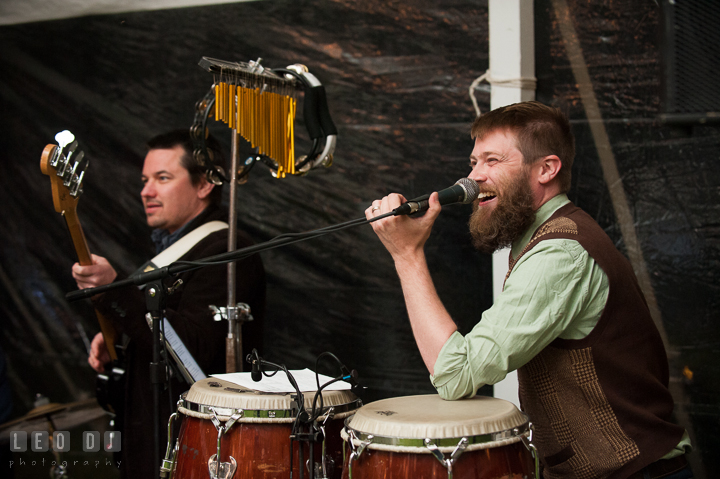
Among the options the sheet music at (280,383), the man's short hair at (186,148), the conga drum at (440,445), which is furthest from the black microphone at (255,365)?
the man's short hair at (186,148)

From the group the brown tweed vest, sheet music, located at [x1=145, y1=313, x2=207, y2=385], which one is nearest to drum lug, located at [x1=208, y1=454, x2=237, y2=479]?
sheet music, located at [x1=145, y1=313, x2=207, y2=385]

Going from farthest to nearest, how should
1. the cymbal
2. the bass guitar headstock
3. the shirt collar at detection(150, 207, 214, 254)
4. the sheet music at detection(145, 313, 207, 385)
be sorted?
1. the cymbal
2. the shirt collar at detection(150, 207, 214, 254)
3. the bass guitar headstock
4. the sheet music at detection(145, 313, 207, 385)

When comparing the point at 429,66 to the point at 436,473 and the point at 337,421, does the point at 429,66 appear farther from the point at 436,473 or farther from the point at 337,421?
the point at 436,473

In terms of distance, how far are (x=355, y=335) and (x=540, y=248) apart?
5.00 feet

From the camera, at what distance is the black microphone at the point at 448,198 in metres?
1.58

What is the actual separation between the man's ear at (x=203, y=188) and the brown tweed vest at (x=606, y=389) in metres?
1.75

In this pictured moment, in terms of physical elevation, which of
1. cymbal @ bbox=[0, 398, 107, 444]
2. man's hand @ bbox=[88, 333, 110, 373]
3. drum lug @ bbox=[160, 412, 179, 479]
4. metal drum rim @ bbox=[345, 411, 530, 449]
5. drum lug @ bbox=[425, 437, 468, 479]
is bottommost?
cymbal @ bbox=[0, 398, 107, 444]

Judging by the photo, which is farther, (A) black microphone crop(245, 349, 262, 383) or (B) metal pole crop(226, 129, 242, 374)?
(B) metal pole crop(226, 129, 242, 374)

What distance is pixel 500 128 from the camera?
192 centimetres

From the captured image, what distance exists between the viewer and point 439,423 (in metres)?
1.40

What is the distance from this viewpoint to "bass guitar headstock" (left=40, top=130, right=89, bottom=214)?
2316mm

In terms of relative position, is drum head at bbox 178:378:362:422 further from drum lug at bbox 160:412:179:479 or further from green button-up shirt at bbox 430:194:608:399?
green button-up shirt at bbox 430:194:608:399

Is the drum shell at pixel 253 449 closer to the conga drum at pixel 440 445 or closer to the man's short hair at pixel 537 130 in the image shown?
the conga drum at pixel 440 445

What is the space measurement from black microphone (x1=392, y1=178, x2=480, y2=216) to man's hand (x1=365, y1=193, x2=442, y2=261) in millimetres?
21
